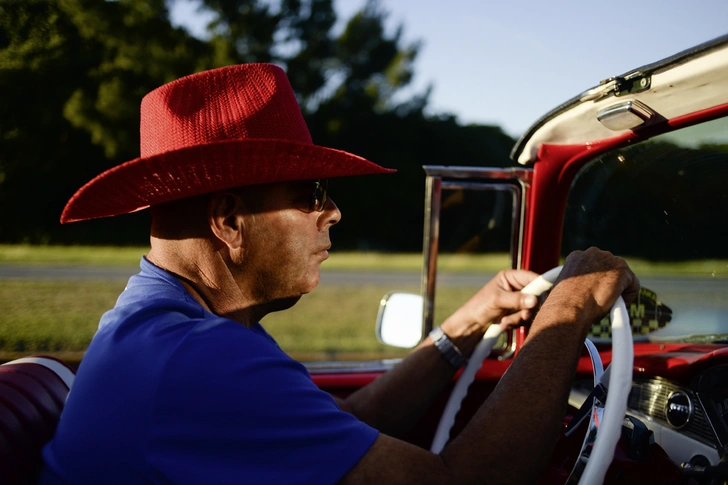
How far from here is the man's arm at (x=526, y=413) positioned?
1.18m

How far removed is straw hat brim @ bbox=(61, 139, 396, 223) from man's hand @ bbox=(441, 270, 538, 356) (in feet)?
2.61

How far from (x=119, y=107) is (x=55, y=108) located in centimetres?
908

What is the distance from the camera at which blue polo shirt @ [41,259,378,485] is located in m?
1.12

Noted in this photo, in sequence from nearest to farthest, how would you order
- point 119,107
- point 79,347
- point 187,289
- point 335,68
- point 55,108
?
point 187,289 < point 55,108 < point 79,347 < point 119,107 < point 335,68

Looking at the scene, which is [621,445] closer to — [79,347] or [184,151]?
[184,151]

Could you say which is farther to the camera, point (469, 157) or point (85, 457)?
point (469, 157)

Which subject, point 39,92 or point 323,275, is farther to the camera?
point 323,275

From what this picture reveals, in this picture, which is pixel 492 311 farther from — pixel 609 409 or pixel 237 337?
pixel 237 337

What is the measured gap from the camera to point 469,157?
27.2 meters

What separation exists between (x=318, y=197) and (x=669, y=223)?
3.69 ft

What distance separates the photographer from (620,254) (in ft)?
6.70

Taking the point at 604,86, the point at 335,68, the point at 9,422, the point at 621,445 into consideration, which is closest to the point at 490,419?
the point at 621,445

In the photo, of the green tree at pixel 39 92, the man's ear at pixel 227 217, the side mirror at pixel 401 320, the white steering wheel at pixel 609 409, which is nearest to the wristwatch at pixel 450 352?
the side mirror at pixel 401 320

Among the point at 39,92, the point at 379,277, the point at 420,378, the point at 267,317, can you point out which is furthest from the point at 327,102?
the point at 420,378
